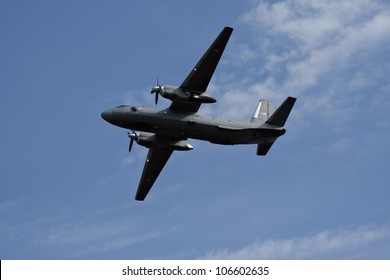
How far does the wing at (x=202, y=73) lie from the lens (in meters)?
66.5

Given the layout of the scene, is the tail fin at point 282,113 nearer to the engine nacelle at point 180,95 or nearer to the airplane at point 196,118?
the airplane at point 196,118

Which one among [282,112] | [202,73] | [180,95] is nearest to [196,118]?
[180,95]

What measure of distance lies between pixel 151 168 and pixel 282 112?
16821 mm

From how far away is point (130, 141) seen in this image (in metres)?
73.7

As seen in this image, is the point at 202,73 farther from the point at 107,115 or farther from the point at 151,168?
the point at 151,168

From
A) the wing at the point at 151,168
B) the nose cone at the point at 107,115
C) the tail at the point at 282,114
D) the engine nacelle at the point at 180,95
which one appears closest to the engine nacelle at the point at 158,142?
the wing at the point at 151,168

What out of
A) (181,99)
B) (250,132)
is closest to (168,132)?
(181,99)

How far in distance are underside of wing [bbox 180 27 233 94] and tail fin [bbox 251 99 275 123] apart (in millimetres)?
8245

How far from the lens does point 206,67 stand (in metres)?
67.5

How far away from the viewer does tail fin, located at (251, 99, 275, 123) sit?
74.9 meters

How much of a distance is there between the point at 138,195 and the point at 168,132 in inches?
527

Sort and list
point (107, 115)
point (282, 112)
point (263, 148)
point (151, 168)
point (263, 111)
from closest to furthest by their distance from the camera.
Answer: point (107, 115) → point (282, 112) → point (263, 148) → point (263, 111) → point (151, 168)
